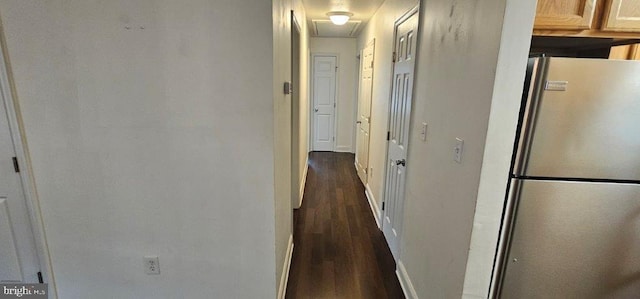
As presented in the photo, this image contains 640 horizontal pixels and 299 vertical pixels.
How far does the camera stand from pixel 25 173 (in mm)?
1625

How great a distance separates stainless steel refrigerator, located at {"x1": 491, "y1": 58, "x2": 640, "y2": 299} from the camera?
1133 millimetres

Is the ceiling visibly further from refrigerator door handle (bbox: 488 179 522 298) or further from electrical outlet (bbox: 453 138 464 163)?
refrigerator door handle (bbox: 488 179 522 298)

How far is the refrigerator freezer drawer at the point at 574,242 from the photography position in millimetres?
1217

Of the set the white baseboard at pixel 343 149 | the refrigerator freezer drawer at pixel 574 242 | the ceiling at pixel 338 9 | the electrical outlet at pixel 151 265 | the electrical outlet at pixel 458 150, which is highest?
the ceiling at pixel 338 9

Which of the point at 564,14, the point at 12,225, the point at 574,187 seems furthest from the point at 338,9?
the point at 12,225

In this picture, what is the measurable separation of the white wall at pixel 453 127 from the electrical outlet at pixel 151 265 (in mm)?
1591

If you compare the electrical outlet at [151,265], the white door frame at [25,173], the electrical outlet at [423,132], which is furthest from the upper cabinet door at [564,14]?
the white door frame at [25,173]

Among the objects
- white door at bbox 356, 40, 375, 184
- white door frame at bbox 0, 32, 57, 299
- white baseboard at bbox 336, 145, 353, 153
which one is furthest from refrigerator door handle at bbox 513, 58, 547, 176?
white baseboard at bbox 336, 145, 353, 153

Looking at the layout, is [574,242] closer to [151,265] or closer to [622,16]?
[622,16]

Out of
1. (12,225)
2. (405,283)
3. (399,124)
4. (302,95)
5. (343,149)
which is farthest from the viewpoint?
(343,149)

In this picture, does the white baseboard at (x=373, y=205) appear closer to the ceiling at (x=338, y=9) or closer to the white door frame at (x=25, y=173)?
the ceiling at (x=338, y=9)

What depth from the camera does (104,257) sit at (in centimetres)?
177

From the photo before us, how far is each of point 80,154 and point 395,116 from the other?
2238mm

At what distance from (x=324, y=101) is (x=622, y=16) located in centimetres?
486
